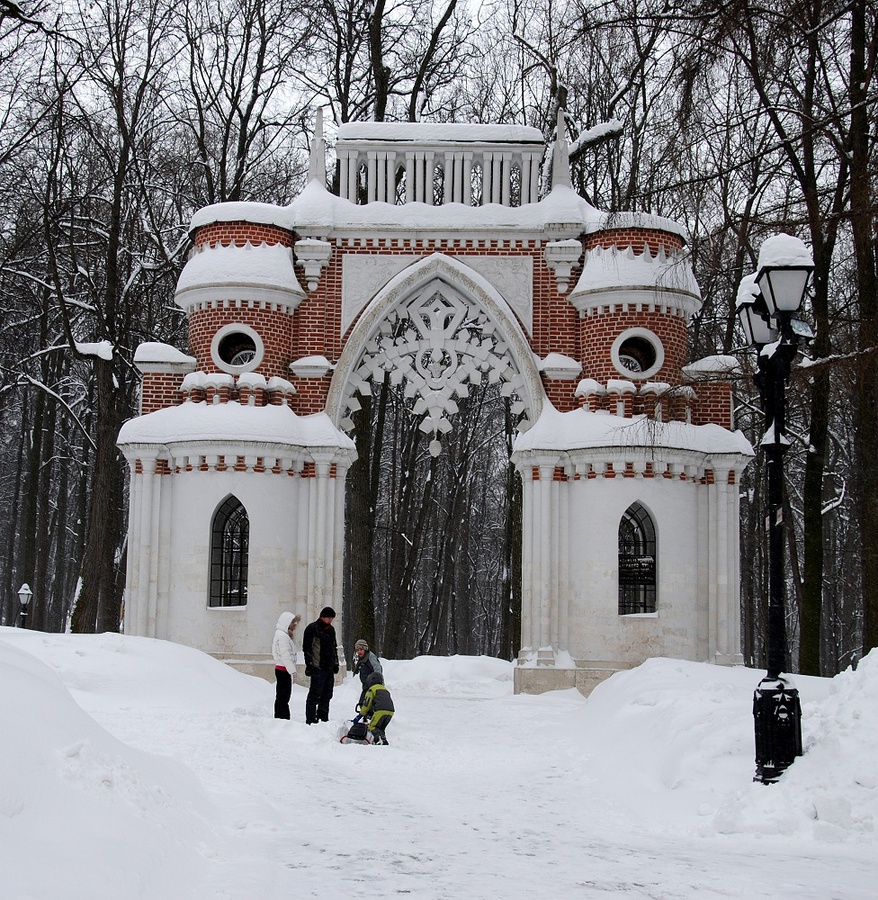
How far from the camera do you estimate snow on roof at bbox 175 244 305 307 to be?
717 inches

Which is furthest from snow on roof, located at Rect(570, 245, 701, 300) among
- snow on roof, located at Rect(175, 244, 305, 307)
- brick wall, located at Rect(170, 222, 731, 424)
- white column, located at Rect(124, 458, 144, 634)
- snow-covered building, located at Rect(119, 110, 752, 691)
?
white column, located at Rect(124, 458, 144, 634)

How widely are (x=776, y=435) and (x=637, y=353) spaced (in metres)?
10.0

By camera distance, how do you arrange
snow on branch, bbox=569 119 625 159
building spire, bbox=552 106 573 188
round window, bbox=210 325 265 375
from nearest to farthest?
1. round window, bbox=210 325 265 375
2. building spire, bbox=552 106 573 188
3. snow on branch, bbox=569 119 625 159

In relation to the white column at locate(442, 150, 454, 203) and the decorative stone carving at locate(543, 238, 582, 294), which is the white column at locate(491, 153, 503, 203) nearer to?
the white column at locate(442, 150, 454, 203)

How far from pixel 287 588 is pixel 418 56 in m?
12.7

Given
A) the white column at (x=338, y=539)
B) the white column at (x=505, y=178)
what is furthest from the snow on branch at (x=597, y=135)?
the white column at (x=338, y=539)

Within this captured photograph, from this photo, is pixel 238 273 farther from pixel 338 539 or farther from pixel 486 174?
pixel 338 539

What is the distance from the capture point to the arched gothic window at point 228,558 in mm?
18188

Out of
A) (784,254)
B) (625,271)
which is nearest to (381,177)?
(625,271)

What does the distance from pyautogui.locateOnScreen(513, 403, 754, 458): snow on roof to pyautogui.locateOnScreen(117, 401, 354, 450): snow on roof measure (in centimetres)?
288

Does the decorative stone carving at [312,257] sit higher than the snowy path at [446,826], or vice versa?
the decorative stone carving at [312,257]

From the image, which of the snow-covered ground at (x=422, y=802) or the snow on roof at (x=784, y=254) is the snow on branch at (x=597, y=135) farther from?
the snow on roof at (x=784, y=254)

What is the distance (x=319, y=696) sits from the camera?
12.7 m

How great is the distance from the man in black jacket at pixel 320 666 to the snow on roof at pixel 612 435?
5.68 meters
